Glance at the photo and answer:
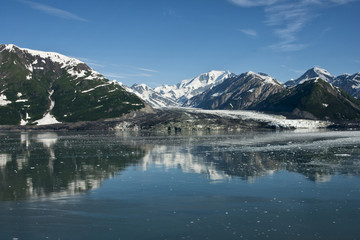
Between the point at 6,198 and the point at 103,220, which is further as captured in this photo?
the point at 6,198

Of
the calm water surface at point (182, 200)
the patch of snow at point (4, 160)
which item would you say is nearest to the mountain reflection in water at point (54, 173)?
the patch of snow at point (4, 160)

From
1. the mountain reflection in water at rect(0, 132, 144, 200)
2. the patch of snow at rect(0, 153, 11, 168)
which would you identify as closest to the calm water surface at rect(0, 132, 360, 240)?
the mountain reflection in water at rect(0, 132, 144, 200)

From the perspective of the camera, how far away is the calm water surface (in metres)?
26.9

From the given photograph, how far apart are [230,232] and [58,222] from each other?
13812 mm

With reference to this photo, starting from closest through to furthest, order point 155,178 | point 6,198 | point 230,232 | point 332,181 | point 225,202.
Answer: point 230,232 → point 225,202 → point 6,198 → point 332,181 → point 155,178

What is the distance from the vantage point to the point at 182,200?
35938 millimetres

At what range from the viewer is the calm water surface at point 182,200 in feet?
88.3

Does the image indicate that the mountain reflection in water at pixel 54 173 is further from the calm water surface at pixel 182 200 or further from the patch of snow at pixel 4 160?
the calm water surface at pixel 182 200

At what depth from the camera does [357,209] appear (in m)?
31.9

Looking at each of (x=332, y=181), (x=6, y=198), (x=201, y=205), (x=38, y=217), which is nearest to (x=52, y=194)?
(x=6, y=198)

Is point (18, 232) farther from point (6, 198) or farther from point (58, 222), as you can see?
point (6, 198)

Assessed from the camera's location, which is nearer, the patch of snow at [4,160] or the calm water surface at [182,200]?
the calm water surface at [182,200]

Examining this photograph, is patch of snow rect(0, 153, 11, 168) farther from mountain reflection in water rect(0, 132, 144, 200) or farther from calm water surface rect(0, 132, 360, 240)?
calm water surface rect(0, 132, 360, 240)

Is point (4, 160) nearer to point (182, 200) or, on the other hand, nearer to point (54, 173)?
point (54, 173)
